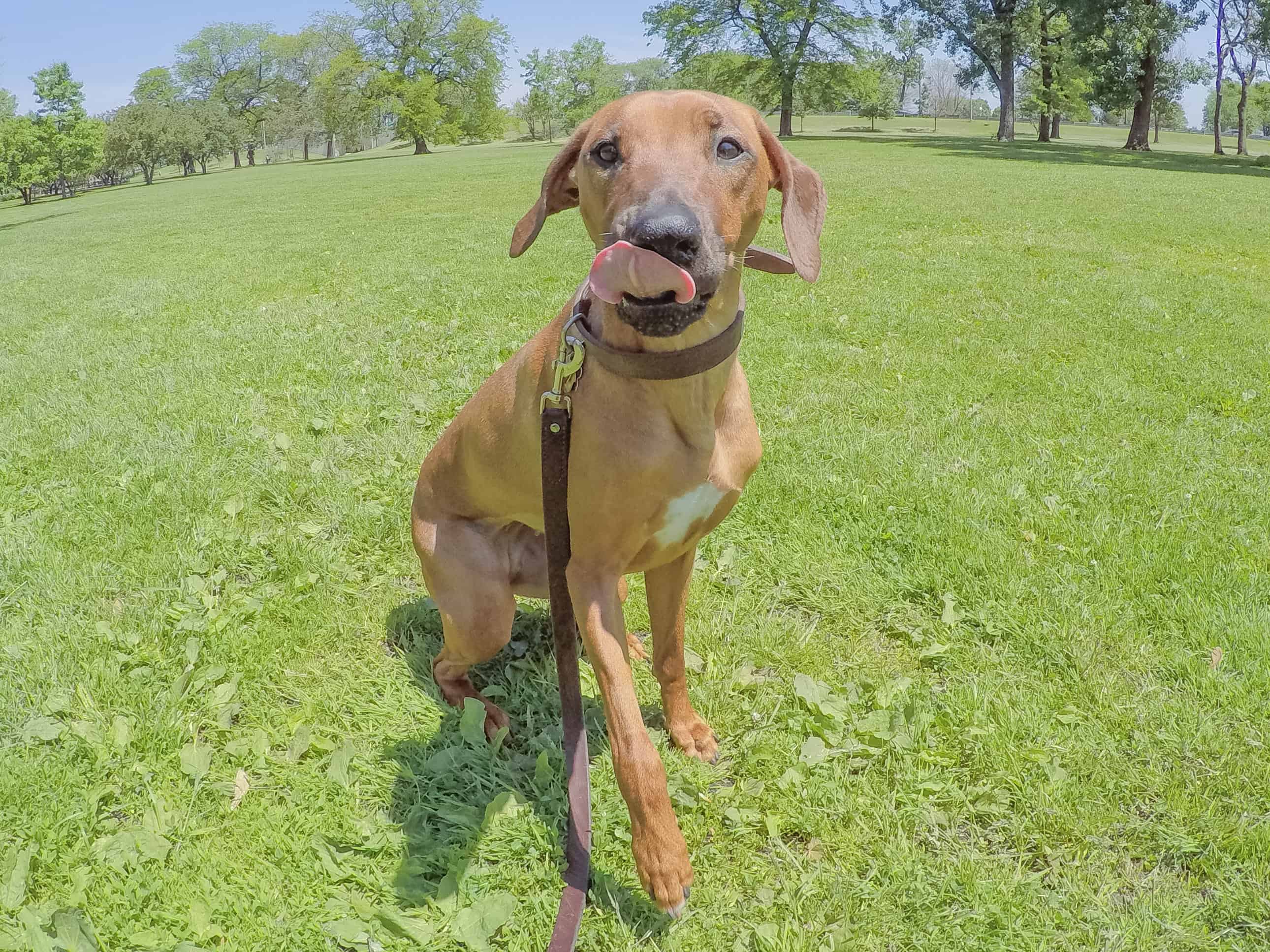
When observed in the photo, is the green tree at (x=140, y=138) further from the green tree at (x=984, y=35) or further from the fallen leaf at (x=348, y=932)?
the fallen leaf at (x=348, y=932)

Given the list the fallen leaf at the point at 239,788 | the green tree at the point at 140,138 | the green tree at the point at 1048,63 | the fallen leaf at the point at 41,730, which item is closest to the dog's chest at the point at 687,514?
the fallen leaf at the point at 239,788

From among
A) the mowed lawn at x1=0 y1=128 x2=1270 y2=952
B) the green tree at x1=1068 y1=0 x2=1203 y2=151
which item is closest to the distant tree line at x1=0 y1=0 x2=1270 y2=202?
the green tree at x1=1068 y1=0 x2=1203 y2=151

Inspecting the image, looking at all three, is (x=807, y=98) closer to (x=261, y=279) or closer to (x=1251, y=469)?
(x=261, y=279)

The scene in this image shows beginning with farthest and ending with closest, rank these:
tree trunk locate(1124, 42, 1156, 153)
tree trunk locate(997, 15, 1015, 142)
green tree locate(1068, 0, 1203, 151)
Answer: tree trunk locate(997, 15, 1015, 142), tree trunk locate(1124, 42, 1156, 153), green tree locate(1068, 0, 1203, 151)

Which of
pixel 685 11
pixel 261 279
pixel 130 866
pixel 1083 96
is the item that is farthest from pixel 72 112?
pixel 130 866

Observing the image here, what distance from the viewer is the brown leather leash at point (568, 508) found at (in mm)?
2111

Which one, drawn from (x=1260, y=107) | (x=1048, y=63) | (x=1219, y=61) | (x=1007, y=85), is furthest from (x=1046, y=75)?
(x=1260, y=107)

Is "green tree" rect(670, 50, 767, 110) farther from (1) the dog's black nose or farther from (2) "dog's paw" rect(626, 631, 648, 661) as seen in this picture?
(1) the dog's black nose

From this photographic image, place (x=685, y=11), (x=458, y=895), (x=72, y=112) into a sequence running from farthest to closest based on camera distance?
(x=72, y=112) < (x=685, y=11) < (x=458, y=895)

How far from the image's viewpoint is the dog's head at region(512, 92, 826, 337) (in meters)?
1.82

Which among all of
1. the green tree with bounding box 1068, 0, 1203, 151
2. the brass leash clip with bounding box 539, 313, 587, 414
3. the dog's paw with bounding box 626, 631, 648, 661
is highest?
the green tree with bounding box 1068, 0, 1203, 151

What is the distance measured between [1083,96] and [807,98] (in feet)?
56.0

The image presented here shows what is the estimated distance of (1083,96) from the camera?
4553 centimetres

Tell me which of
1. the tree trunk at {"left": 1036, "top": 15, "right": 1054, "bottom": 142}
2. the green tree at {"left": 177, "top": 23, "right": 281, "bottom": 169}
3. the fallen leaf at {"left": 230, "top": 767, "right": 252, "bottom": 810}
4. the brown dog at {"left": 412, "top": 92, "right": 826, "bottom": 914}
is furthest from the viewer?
the green tree at {"left": 177, "top": 23, "right": 281, "bottom": 169}
